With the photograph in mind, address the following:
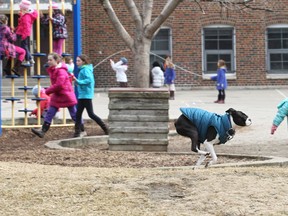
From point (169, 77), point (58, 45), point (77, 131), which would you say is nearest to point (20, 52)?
point (58, 45)

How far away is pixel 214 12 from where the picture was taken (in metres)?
32.1

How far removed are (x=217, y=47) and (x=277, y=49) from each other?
8.91 feet

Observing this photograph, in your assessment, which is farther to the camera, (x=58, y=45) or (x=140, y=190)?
(x=58, y=45)

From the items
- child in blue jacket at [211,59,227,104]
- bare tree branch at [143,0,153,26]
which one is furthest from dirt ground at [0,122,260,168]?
child in blue jacket at [211,59,227,104]

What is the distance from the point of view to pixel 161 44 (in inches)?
1282

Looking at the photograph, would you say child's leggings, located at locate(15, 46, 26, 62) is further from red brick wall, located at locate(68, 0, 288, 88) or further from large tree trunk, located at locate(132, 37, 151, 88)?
red brick wall, located at locate(68, 0, 288, 88)

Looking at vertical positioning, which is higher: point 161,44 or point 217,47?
point 161,44

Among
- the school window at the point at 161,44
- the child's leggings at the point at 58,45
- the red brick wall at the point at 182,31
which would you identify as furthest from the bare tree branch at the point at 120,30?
the school window at the point at 161,44

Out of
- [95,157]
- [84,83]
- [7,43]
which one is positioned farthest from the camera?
[7,43]

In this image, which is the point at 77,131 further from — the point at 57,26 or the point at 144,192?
the point at 144,192

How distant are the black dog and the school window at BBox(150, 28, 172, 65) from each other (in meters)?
22.8

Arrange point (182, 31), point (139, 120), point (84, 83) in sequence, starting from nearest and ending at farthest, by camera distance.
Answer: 1. point (139, 120)
2. point (84, 83)
3. point (182, 31)

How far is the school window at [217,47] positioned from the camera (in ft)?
107

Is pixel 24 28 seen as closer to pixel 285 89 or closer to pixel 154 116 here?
pixel 154 116
